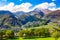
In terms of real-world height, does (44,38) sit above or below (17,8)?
below

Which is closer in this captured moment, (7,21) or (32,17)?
(32,17)

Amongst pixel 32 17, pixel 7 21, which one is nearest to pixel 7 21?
pixel 7 21

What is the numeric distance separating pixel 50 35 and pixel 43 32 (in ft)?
1.91

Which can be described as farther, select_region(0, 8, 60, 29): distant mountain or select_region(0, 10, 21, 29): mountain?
select_region(0, 10, 21, 29): mountain

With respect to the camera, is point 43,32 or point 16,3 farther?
point 16,3

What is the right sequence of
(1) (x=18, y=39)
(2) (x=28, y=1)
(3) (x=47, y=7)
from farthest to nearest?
(3) (x=47, y=7) → (2) (x=28, y=1) → (1) (x=18, y=39)

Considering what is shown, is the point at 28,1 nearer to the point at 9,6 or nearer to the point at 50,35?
the point at 9,6

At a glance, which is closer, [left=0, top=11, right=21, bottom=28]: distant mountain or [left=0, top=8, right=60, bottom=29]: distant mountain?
[left=0, top=8, right=60, bottom=29]: distant mountain

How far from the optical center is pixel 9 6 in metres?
11.7

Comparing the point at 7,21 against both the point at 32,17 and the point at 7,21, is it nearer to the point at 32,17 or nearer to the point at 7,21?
the point at 7,21

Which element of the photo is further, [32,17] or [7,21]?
[7,21]

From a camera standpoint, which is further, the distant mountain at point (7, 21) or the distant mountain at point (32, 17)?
the distant mountain at point (7, 21)

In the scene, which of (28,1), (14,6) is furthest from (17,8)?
(28,1)

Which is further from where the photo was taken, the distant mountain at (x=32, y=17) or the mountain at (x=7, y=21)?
the mountain at (x=7, y=21)
